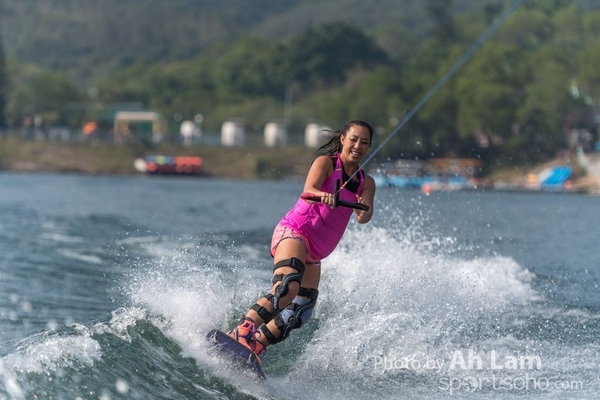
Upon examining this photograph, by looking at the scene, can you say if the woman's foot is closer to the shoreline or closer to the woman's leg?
the woman's leg

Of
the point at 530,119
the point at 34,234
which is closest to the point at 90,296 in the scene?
the point at 34,234

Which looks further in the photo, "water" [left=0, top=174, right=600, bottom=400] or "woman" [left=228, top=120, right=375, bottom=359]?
"woman" [left=228, top=120, right=375, bottom=359]

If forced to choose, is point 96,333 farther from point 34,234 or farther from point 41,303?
point 34,234

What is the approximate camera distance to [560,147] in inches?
2346

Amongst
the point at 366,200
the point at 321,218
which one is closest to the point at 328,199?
the point at 321,218

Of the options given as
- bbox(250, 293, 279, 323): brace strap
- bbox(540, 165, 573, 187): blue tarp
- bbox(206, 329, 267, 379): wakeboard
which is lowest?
bbox(206, 329, 267, 379): wakeboard

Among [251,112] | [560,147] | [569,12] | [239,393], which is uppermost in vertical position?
[569,12]

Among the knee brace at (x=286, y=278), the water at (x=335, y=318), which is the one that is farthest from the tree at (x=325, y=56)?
the knee brace at (x=286, y=278)

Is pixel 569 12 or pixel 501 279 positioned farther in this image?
pixel 569 12

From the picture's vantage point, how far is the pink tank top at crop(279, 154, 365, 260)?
688 centimetres

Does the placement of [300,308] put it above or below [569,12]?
below

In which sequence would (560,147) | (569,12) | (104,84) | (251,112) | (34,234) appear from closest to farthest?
(34,234), (560,147), (251,112), (104,84), (569,12)

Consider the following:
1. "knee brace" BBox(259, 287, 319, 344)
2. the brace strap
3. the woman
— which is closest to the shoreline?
"knee brace" BBox(259, 287, 319, 344)

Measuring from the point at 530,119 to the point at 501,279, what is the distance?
181 feet
